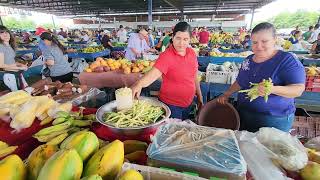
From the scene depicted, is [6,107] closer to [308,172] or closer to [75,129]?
[75,129]

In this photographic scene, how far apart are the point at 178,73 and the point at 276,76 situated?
99 cm

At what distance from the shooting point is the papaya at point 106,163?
2.79 feet

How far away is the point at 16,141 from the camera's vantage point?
1584 mm

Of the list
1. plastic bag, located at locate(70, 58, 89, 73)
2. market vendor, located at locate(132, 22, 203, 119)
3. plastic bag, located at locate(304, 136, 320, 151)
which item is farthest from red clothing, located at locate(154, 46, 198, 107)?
plastic bag, located at locate(70, 58, 89, 73)

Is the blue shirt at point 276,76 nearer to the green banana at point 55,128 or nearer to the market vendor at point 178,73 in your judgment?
the market vendor at point 178,73

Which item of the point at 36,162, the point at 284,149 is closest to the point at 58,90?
the point at 36,162

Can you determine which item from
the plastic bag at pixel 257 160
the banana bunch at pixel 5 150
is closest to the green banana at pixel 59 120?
the banana bunch at pixel 5 150

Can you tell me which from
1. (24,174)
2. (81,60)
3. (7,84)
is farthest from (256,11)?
(24,174)

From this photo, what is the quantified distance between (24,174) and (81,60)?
9157 millimetres

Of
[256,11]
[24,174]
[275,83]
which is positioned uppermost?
[256,11]

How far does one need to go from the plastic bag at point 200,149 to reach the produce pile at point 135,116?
0.38m

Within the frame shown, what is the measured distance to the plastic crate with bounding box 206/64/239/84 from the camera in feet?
14.4

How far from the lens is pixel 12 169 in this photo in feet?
2.57

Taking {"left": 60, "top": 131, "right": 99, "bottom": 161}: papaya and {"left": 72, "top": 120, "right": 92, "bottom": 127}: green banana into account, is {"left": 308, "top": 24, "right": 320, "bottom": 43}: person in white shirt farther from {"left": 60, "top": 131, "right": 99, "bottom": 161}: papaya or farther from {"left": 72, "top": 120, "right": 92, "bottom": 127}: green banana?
{"left": 60, "top": 131, "right": 99, "bottom": 161}: papaya
